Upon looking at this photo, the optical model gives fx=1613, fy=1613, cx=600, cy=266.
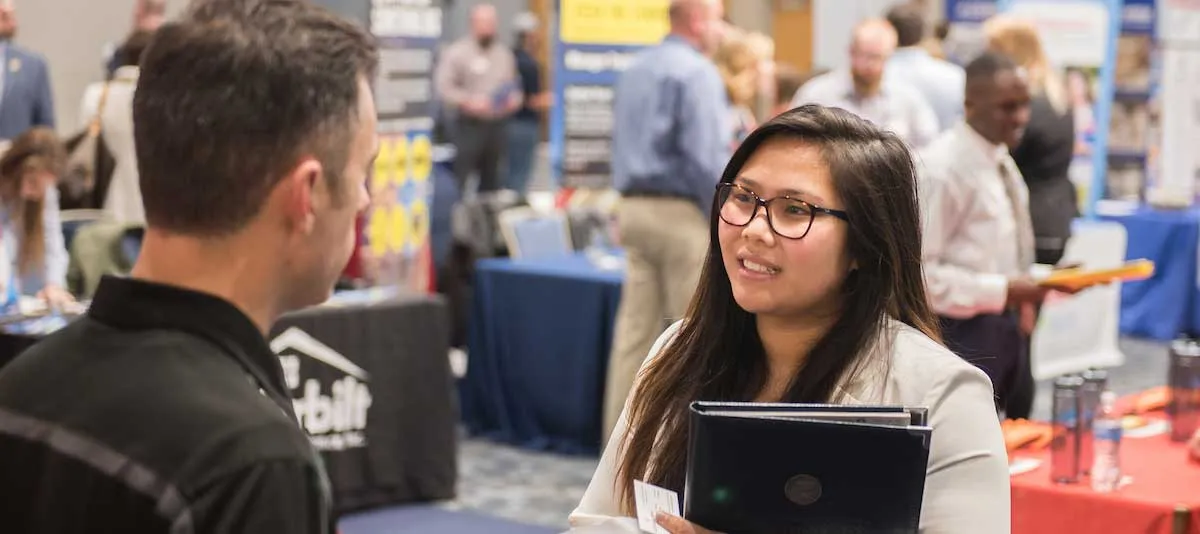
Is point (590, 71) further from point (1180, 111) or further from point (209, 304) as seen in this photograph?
point (209, 304)

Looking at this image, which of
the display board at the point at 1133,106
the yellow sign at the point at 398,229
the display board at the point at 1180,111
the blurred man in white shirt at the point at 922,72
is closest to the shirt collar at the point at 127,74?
the yellow sign at the point at 398,229

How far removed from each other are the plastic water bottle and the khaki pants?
106 inches

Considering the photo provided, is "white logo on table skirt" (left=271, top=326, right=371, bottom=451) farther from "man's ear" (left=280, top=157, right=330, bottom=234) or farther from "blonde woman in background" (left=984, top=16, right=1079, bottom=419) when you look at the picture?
"man's ear" (left=280, top=157, right=330, bottom=234)

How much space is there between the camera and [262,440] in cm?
111

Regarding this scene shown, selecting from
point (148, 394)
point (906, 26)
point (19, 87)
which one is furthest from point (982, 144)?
point (19, 87)

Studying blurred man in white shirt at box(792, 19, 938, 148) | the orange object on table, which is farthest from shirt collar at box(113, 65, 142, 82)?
the orange object on table

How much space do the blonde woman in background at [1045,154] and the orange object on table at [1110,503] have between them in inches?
102

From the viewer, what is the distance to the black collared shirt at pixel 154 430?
1.09 metres

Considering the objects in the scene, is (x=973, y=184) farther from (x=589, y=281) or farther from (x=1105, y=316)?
(x=1105, y=316)

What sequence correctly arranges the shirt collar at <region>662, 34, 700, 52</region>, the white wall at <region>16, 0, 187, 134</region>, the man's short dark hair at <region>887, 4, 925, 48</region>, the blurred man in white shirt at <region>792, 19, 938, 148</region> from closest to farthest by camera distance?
the shirt collar at <region>662, 34, 700, 52</region>
the blurred man in white shirt at <region>792, 19, 938, 148</region>
the man's short dark hair at <region>887, 4, 925, 48</region>
the white wall at <region>16, 0, 187, 134</region>

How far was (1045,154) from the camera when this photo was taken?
223 inches

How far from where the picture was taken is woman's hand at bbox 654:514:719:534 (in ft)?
5.85

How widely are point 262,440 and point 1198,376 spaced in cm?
277

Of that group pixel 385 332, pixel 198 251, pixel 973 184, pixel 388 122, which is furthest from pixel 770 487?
pixel 388 122
